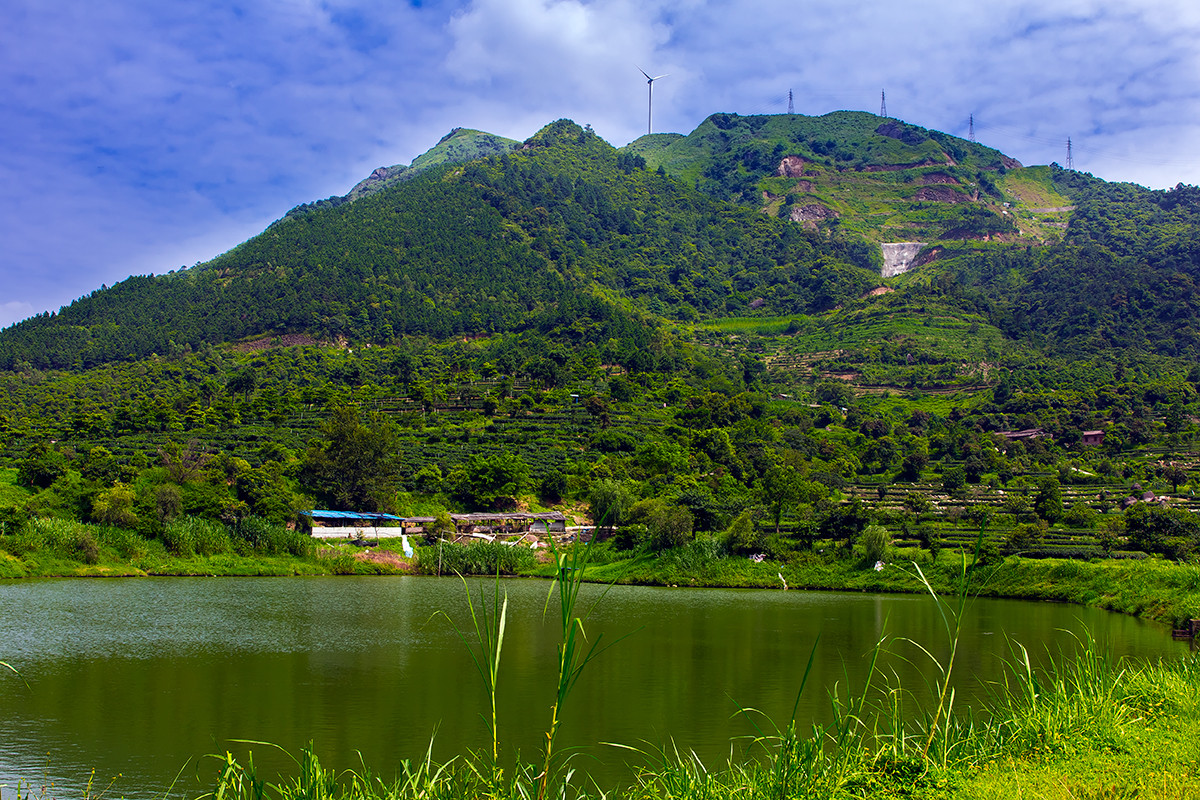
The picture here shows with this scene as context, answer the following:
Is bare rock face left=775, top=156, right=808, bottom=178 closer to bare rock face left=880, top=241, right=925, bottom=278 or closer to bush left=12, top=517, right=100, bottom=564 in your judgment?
bare rock face left=880, top=241, right=925, bottom=278

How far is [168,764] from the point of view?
1115 centimetres

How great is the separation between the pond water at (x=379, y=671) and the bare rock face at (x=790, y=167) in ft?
489

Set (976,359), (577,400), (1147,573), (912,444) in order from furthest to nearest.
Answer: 1. (976,359)
2. (577,400)
3. (912,444)
4. (1147,573)

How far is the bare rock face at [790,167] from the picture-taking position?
170 meters

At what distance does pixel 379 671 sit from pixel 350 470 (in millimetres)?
34183

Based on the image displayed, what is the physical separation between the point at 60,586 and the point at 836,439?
49.7 metres

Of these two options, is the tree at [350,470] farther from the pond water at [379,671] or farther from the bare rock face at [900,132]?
the bare rock face at [900,132]

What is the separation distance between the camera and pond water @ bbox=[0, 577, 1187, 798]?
11.9m

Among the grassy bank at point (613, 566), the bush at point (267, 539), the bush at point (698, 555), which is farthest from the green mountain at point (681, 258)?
the bush at point (267, 539)

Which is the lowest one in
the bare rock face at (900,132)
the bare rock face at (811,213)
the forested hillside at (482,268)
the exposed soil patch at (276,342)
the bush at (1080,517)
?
the bush at (1080,517)

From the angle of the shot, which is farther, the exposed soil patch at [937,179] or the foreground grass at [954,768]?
the exposed soil patch at [937,179]

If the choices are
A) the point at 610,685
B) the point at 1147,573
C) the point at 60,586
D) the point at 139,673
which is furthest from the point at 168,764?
the point at 1147,573

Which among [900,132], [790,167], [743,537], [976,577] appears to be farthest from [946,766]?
[900,132]

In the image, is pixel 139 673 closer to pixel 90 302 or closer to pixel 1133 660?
pixel 1133 660
